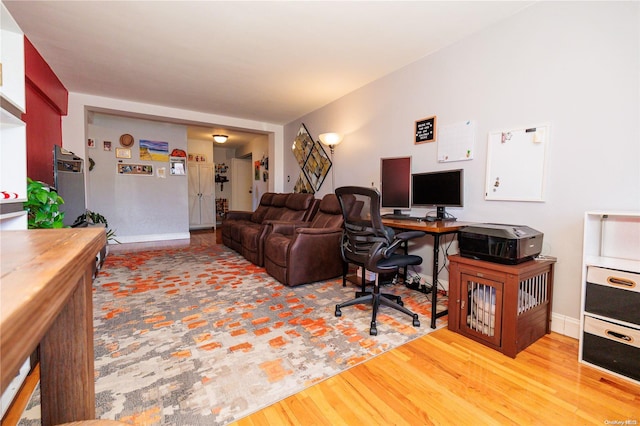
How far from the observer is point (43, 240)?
1.91ft

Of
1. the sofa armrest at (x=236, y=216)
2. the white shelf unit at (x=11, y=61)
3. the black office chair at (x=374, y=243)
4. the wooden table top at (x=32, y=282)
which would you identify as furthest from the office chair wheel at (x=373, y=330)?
the sofa armrest at (x=236, y=216)

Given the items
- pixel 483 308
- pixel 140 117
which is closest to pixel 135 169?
pixel 140 117

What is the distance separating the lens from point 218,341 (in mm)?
1908

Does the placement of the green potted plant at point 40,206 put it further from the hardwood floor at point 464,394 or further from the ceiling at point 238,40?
the hardwood floor at point 464,394

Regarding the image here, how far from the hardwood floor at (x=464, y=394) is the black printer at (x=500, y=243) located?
607mm

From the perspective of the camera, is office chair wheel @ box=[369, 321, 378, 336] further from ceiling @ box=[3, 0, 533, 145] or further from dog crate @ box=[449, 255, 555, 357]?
ceiling @ box=[3, 0, 533, 145]

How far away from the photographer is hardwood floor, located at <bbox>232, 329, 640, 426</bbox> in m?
1.30

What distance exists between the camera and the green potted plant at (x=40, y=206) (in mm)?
1858

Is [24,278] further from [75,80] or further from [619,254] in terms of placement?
[75,80]

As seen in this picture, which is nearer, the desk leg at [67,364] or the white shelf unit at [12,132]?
the desk leg at [67,364]

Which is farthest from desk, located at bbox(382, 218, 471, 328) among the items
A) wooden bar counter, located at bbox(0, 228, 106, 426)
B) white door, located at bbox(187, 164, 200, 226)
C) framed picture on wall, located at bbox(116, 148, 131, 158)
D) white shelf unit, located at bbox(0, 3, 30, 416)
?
white door, located at bbox(187, 164, 200, 226)

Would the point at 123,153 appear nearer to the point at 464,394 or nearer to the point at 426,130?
the point at 426,130

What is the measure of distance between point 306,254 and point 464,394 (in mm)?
1805

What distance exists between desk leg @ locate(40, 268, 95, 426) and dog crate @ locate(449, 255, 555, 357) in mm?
2044
